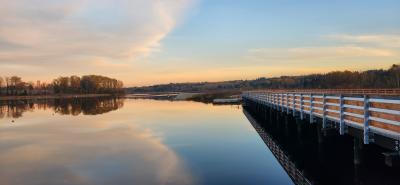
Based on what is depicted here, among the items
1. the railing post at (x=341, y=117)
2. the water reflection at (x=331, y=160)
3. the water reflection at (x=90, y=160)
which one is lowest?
the water reflection at (x=90, y=160)

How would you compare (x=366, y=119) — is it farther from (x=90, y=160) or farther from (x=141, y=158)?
(x=90, y=160)

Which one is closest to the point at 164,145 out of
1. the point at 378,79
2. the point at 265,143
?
the point at 265,143

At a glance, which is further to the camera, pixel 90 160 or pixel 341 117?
pixel 90 160

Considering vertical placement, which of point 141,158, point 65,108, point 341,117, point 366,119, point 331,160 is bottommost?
point 65,108

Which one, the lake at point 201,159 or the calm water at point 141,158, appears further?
the calm water at point 141,158

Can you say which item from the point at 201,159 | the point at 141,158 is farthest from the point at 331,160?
the point at 141,158

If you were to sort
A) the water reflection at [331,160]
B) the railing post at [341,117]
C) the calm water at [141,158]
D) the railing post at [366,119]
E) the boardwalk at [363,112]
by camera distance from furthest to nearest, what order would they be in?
the calm water at [141,158]
the railing post at [341,117]
the water reflection at [331,160]
the railing post at [366,119]
the boardwalk at [363,112]

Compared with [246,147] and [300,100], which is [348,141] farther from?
[246,147]

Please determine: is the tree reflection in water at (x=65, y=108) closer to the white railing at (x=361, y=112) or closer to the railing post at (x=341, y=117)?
the white railing at (x=361, y=112)

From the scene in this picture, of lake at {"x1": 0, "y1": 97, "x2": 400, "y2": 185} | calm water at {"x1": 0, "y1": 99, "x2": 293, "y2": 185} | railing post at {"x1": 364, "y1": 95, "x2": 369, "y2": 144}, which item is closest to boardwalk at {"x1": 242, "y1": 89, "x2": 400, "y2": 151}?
railing post at {"x1": 364, "y1": 95, "x2": 369, "y2": 144}

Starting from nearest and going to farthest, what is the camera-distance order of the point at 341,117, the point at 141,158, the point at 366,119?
the point at 366,119
the point at 341,117
the point at 141,158

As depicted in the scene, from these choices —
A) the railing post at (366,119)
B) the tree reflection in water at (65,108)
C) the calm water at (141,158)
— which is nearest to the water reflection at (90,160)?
the calm water at (141,158)

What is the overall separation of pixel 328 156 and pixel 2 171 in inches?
613

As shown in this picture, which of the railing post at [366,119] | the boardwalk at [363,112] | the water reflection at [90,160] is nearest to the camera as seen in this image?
the boardwalk at [363,112]
